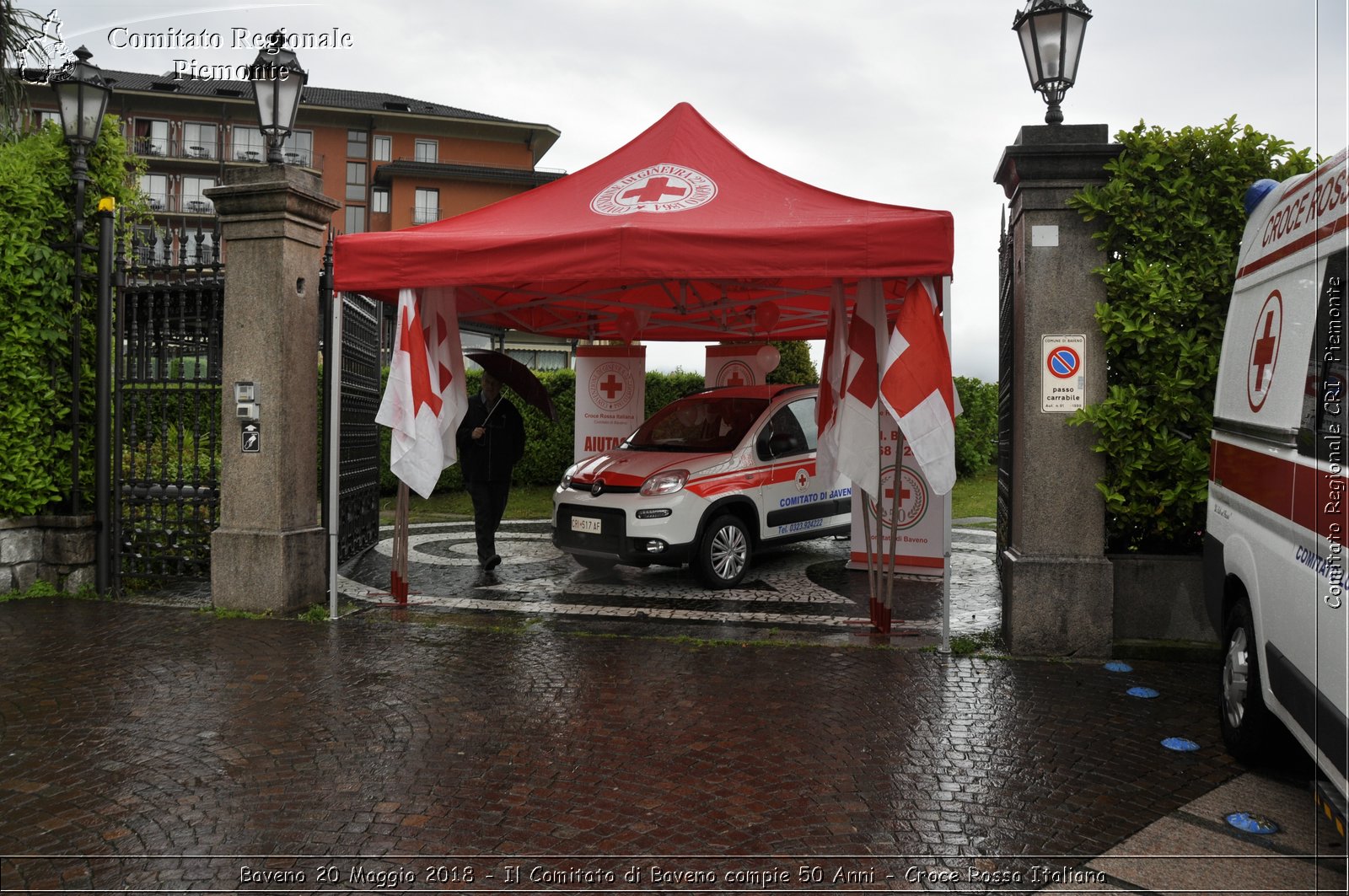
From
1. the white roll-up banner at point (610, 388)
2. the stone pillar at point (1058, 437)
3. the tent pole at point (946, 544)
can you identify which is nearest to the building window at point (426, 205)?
the white roll-up banner at point (610, 388)

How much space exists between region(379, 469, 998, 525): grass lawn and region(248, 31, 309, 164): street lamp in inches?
290

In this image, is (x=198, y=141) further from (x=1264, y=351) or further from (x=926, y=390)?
(x=1264, y=351)

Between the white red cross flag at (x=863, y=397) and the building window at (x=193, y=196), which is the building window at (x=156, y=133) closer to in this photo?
the building window at (x=193, y=196)

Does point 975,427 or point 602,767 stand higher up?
point 975,427

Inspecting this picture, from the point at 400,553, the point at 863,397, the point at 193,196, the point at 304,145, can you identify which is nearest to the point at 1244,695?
the point at 863,397

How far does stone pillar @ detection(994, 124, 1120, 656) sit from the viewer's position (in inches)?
263

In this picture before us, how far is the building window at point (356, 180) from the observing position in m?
52.3

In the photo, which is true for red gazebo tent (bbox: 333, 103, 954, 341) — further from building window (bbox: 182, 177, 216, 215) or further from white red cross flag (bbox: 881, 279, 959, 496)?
building window (bbox: 182, 177, 216, 215)

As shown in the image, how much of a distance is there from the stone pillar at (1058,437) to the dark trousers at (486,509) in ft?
16.8

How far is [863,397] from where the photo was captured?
7402mm

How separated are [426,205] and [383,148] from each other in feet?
15.8

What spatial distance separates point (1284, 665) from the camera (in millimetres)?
3719

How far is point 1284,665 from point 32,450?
9.08 metres

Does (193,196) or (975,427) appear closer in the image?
(975,427)
